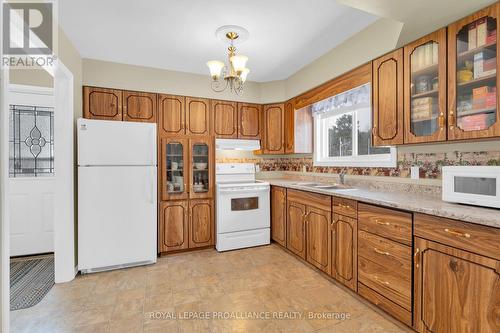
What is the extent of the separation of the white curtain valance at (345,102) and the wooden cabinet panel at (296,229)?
1350 millimetres

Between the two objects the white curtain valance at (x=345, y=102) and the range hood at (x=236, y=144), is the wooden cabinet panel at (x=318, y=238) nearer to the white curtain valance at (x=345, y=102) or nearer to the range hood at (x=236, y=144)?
the white curtain valance at (x=345, y=102)

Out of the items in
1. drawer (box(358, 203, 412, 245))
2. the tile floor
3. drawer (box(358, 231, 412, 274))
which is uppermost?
drawer (box(358, 203, 412, 245))

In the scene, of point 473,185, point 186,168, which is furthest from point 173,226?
point 473,185

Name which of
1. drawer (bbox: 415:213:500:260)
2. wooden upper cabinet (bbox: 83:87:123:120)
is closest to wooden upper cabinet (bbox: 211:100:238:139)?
wooden upper cabinet (bbox: 83:87:123:120)

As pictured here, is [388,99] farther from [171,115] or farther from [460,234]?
[171,115]

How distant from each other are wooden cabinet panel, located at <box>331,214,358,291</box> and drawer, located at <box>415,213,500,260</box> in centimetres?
62

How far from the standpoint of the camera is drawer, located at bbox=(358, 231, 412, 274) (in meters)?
1.79

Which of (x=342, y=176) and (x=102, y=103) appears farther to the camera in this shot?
(x=102, y=103)

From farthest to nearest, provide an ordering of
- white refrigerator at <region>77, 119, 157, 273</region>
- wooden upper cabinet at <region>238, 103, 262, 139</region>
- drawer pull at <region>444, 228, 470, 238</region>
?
wooden upper cabinet at <region>238, 103, 262, 139</region>
white refrigerator at <region>77, 119, 157, 273</region>
drawer pull at <region>444, 228, 470, 238</region>

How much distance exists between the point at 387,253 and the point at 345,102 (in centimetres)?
189

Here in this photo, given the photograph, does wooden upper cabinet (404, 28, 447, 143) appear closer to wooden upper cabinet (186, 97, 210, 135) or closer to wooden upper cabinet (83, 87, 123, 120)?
wooden upper cabinet (186, 97, 210, 135)

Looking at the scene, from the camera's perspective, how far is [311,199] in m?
2.83

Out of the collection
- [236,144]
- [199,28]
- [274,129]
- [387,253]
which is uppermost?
[199,28]

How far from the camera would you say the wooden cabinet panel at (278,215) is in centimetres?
346
